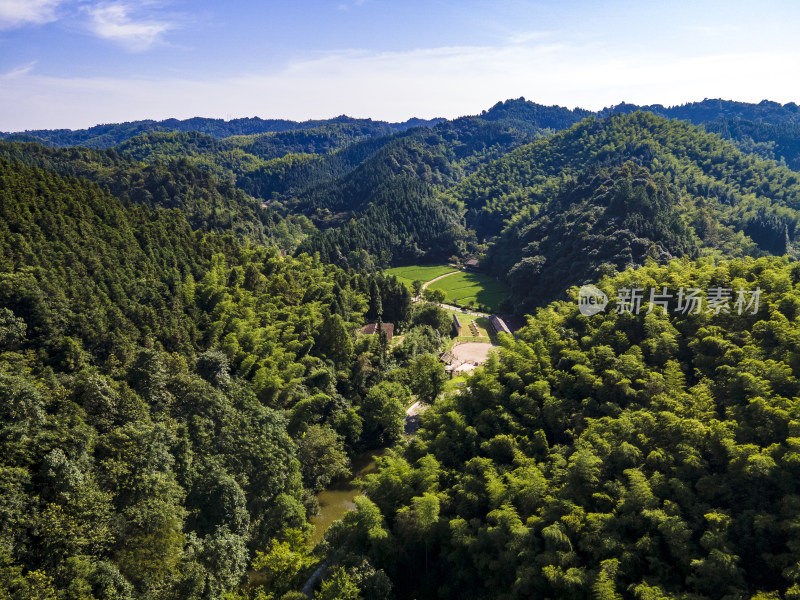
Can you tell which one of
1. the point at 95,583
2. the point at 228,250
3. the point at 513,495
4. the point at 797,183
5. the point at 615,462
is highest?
the point at 797,183

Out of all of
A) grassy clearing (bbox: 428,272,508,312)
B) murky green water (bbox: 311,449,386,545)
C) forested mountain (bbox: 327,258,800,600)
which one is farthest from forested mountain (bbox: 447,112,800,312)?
murky green water (bbox: 311,449,386,545)

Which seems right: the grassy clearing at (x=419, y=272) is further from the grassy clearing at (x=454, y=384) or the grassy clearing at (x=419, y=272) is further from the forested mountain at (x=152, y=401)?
the grassy clearing at (x=454, y=384)

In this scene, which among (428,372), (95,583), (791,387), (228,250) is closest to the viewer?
(95,583)

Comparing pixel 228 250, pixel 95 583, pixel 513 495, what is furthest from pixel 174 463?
pixel 228 250

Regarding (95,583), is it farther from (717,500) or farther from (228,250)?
(228,250)

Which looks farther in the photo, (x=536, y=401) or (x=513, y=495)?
(x=536, y=401)

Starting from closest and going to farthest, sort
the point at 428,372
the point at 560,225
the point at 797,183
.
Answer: the point at 428,372 < the point at 560,225 < the point at 797,183
